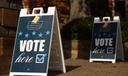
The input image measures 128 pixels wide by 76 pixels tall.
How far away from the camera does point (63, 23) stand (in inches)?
669

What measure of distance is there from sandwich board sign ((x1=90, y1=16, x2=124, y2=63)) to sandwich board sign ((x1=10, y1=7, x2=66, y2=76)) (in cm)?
337

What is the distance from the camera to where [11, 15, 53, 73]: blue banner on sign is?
988 centimetres

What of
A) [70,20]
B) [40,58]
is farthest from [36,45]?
[70,20]

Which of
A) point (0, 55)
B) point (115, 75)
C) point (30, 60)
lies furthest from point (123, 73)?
point (0, 55)

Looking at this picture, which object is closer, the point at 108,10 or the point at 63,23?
the point at 63,23

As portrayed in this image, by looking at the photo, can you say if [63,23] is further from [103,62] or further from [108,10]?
[103,62]

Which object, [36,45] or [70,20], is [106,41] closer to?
[70,20]

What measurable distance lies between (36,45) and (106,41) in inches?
172

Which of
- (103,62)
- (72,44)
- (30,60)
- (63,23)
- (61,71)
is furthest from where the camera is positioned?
(63,23)

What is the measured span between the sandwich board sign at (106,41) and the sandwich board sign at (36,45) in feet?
11.1

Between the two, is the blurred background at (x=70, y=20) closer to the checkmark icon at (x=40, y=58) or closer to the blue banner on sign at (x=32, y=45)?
the blue banner on sign at (x=32, y=45)

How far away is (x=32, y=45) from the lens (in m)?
10.1

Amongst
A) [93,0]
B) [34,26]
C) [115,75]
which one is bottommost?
[115,75]

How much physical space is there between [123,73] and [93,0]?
8.30 meters
